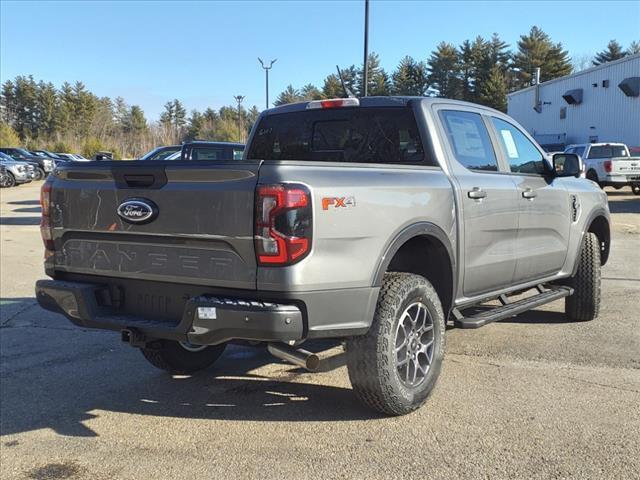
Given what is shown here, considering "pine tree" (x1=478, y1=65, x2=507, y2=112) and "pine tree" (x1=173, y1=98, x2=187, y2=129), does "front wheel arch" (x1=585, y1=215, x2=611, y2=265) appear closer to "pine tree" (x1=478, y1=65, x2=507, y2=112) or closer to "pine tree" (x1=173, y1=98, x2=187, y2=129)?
"pine tree" (x1=478, y1=65, x2=507, y2=112)

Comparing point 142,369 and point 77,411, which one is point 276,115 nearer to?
point 142,369

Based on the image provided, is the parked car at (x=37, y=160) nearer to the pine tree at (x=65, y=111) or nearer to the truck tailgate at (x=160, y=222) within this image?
the truck tailgate at (x=160, y=222)

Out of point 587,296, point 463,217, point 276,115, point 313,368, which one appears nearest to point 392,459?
point 313,368

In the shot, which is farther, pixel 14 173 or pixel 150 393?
pixel 14 173

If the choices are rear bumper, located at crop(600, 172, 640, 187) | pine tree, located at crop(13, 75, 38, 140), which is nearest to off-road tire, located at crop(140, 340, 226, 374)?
rear bumper, located at crop(600, 172, 640, 187)

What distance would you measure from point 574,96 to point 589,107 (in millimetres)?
1453

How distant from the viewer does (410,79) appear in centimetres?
8800

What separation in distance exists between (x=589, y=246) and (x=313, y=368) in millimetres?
3772

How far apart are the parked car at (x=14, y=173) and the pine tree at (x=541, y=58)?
60.1m

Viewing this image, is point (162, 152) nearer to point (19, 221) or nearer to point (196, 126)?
point (19, 221)

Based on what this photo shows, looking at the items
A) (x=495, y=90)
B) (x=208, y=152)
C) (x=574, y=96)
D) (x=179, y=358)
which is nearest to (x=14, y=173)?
(x=208, y=152)

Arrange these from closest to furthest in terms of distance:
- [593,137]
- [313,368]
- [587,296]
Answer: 1. [313,368]
2. [587,296]
3. [593,137]

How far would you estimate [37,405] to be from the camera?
4.33 meters

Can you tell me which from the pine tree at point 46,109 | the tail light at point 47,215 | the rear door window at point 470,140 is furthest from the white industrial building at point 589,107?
the pine tree at point 46,109
